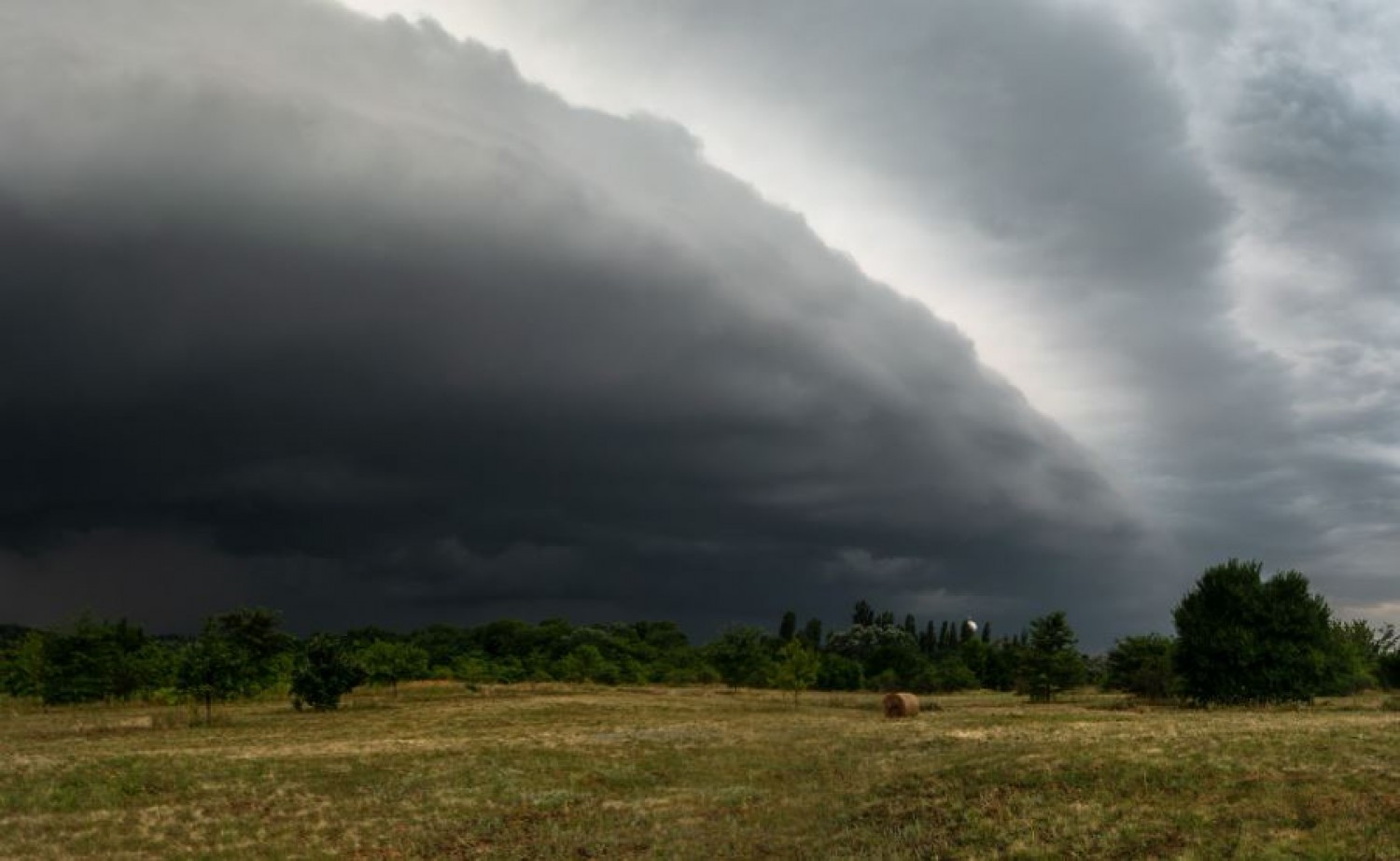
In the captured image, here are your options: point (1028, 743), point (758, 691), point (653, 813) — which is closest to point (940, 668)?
point (758, 691)

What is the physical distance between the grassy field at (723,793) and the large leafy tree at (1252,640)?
3200 centimetres

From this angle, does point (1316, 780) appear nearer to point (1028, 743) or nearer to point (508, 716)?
point (1028, 743)

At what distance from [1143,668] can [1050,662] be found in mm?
9503

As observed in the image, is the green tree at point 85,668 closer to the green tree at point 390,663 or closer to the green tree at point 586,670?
the green tree at point 390,663

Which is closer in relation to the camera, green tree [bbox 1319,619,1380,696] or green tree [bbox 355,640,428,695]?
green tree [bbox 1319,619,1380,696]

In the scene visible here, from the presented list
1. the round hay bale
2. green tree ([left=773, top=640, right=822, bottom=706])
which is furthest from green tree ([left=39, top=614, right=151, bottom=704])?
the round hay bale

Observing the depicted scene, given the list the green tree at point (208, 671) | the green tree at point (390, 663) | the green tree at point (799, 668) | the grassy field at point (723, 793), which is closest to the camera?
the grassy field at point (723, 793)

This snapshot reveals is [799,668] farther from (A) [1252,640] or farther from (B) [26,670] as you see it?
(B) [26,670]

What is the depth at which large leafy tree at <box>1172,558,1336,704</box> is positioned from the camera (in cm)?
8050

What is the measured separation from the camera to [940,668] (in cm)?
13875

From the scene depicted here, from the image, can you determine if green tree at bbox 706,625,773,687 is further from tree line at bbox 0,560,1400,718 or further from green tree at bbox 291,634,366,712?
green tree at bbox 291,634,366,712

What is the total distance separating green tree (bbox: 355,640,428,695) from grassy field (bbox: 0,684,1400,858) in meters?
42.5

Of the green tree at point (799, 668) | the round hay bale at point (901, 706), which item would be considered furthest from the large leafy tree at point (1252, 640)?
the green tree at point (799, 668)

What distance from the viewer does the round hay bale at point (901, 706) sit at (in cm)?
7400
